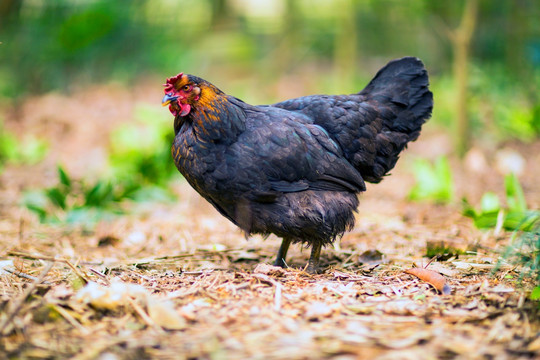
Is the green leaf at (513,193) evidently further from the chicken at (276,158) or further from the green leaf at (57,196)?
the green leaf at (57,196)

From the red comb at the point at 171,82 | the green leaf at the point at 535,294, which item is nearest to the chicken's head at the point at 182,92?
the red comb at the point at 171,82

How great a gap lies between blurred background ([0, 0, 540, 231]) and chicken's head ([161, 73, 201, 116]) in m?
2.14

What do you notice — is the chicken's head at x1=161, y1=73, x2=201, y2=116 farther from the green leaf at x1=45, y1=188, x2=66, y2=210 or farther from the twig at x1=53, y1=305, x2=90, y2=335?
the green leaf at x1=45, y1=188, x2=66, y2=210

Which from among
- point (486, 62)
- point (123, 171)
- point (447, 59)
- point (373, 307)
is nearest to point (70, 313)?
point (373, 307)

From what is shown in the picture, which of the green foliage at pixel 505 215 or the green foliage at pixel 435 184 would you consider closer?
the green foliage at pixel 505 215

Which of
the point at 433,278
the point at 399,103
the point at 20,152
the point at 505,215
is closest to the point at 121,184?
the point at 20,152

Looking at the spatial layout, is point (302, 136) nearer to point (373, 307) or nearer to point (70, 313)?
point (373, 307)

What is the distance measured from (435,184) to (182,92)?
3.36 meters

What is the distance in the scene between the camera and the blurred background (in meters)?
6.93

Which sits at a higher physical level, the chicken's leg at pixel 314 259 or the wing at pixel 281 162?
the wing at pixel 281 162

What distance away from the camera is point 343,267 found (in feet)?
13.1

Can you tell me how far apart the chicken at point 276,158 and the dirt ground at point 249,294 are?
386 mm

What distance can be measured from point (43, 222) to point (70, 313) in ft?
9.87

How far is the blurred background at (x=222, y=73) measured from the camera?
6934 mm
